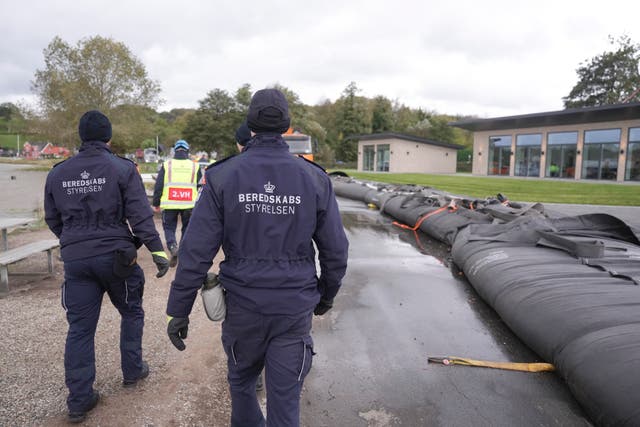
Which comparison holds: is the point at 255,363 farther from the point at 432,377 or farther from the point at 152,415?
the point at 432,377

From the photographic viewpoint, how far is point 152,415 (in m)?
2.86

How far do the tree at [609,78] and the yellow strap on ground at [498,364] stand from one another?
178 ft

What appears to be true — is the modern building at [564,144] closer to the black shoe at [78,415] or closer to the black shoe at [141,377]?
the black shoe at [141,377]

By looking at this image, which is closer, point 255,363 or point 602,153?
point 255,363

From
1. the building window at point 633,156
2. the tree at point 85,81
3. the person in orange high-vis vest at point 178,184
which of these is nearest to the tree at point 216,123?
the tree at point 85,81

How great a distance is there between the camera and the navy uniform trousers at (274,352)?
2.07 m

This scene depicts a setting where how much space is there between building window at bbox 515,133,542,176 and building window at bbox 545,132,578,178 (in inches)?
32.6

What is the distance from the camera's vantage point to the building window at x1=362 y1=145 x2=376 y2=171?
45.3 metres

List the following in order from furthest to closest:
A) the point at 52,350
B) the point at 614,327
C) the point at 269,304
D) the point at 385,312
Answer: the point at 385,312
the point at 52,350
the point at 614,327
the point at 269,304

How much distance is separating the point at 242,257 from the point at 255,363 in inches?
21.5

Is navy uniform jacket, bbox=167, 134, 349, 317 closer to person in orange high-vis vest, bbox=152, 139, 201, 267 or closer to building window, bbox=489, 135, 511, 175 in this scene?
person in orange high-vis vest, bbox=152, 139, 201, 267

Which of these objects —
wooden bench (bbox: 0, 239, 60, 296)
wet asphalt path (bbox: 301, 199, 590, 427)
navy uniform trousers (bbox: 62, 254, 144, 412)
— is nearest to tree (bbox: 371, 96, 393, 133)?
wet asphalt path (bbox: 301, 199, 590, 427)

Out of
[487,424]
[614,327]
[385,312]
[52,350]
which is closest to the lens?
[487,424]

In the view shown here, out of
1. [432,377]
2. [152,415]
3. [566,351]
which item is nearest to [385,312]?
[432,377]
